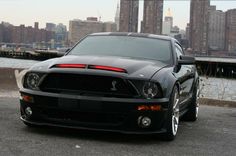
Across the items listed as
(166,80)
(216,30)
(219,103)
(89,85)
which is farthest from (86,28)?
(89,85)

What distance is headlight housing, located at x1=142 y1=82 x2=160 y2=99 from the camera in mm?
5484

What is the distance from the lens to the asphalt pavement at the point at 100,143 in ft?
16.1

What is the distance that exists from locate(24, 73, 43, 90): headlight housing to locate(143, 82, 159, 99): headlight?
124cm

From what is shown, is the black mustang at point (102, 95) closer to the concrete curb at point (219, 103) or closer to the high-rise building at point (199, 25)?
the concrete curb at point (219, 103)

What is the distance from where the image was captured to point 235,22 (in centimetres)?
4619

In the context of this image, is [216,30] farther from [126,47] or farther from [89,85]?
[89,85]

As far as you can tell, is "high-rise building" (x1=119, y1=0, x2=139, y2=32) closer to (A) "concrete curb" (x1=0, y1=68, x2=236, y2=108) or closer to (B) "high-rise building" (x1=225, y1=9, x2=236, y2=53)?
(B) "high-rise building" (x1=225, y1=9, x2=236, y2=53)

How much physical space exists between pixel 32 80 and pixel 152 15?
41.3 meters

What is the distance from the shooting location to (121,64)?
5793 millimetres

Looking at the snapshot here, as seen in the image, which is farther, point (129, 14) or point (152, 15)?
point (152, 15)

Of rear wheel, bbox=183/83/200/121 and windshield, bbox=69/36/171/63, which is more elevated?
windshield, bbox=69/36/171/63

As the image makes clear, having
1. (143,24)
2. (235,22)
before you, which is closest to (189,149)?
(143,24)

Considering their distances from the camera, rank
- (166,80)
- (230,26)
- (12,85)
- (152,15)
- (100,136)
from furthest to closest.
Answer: (230,26) < (152,15) < (12,85) < (100,136) < (166,80)

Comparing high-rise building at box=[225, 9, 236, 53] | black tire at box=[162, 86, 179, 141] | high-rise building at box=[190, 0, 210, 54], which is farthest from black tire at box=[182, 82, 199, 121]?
high-rise building at box=[225, 9, 236, 53]
